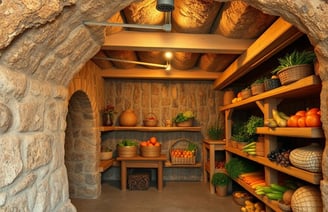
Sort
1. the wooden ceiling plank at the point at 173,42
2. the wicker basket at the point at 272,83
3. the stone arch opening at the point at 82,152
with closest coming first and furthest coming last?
the wicker basket at the point at 272,83
the wooden ceiling plank at the point at 173,42
the stone arch opening at the point at 82,152

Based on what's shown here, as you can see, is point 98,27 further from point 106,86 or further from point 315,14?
point 106,86

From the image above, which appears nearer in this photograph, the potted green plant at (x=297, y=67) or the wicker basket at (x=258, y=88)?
the potted green plant at (x=297, y=67)

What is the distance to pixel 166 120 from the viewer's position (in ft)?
15.4

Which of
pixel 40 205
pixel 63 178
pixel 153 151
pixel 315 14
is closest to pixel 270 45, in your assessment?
pixel 315 14

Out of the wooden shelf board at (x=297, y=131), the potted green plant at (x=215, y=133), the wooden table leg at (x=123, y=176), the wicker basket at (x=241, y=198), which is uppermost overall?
the wooden shelf board at (x=297, y=131)

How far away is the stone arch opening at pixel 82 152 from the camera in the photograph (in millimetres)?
3625

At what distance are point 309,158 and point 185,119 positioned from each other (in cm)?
272

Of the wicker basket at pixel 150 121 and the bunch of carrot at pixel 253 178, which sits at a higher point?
the wicker basket at pixel 150 121

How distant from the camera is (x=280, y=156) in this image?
2.26 meters

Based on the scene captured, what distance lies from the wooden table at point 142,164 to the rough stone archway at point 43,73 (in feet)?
8.75

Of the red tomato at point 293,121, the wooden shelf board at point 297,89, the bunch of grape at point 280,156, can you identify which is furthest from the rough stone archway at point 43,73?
the bunch of grape at point 280,156

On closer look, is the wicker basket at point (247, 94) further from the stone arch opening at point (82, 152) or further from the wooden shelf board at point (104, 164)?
the wooden shelf board at point (104, 164)

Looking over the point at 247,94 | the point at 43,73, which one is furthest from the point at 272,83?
the point at 43,73

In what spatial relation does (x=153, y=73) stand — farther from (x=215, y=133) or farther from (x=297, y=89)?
(x=297, y=89)
